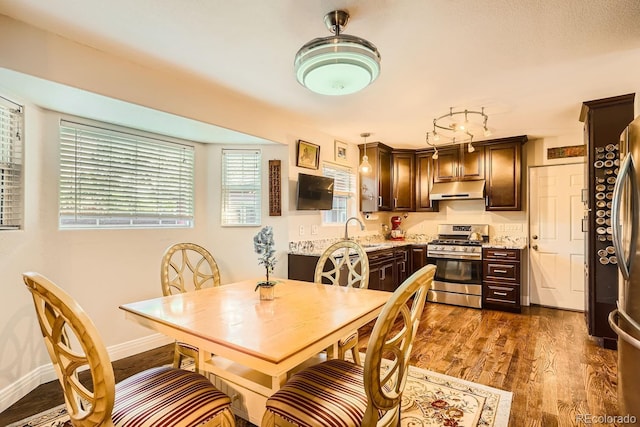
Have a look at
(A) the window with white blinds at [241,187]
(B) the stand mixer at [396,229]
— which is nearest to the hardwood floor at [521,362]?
(A) the window with white blinds at [241,187]

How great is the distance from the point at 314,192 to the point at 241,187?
86cm

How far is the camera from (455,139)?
462cm

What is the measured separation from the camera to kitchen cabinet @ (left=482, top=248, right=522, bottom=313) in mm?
→ 4203

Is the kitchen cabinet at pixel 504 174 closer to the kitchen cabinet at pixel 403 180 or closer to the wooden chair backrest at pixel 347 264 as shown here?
the kitchen cabinet at pixel 403 180

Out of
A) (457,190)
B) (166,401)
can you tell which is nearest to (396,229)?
(457,190)

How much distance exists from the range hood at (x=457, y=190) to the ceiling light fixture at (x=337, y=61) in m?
3.55

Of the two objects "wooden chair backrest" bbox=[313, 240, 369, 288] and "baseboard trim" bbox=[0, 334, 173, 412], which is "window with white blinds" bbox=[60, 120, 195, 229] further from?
"wooden chair backrest" bbox=[313, 240, 369, 288]

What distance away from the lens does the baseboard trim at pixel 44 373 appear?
209 centimetres

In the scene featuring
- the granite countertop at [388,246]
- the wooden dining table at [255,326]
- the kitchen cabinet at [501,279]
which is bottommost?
the kitchen cabinet at [501,279]

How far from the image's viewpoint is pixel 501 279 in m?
4.27

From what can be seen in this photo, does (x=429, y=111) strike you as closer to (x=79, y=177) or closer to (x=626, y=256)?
(x=626, y=256)

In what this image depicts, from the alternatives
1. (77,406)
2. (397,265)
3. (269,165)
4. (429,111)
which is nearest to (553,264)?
(397,265)

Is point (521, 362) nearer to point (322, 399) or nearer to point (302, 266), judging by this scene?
point (302, 266)

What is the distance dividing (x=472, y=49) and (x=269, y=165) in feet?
7.39
